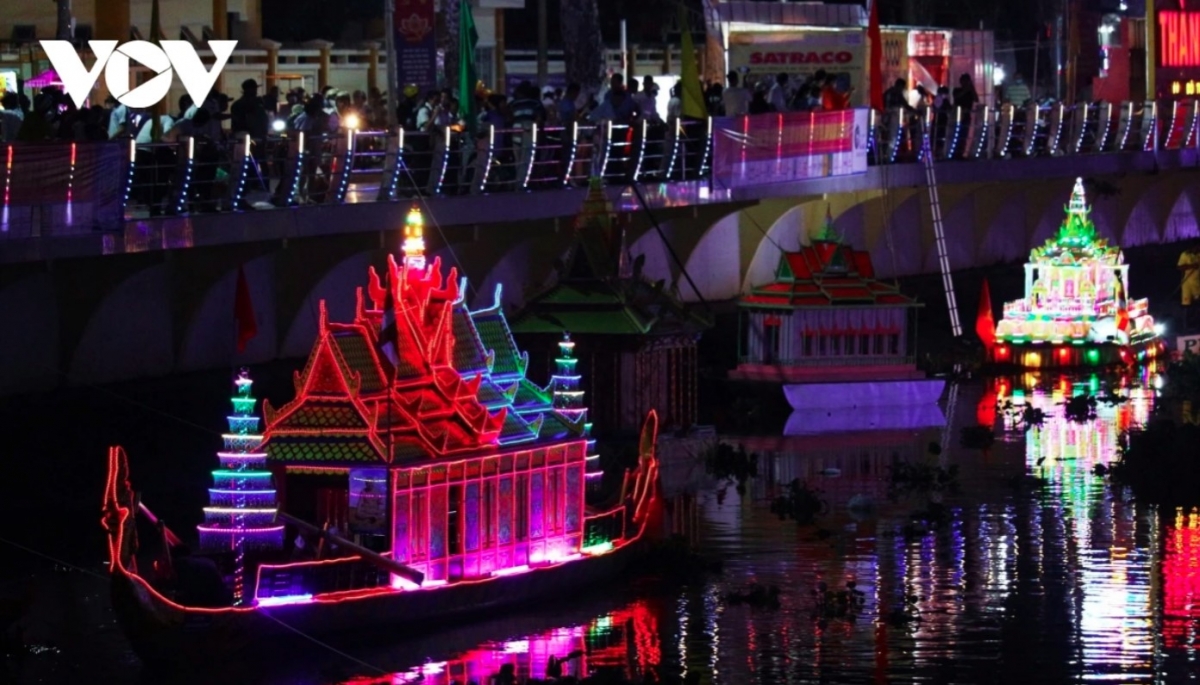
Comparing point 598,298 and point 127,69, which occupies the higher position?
point 127,69

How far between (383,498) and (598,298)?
27.7 feet

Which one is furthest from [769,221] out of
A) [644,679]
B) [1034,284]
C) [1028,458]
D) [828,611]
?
[644,679]

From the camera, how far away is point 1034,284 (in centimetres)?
3728

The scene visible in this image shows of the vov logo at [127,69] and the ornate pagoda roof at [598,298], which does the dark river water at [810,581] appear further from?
the vov logo at [127,69]

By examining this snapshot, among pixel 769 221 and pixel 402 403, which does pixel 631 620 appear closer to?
pixel 402 403

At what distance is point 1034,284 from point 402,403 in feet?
64.1

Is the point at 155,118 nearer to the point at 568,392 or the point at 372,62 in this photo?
the point at 568,392

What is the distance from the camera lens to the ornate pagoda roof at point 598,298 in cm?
2681

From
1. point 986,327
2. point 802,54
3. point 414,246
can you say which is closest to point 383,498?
point 414,246

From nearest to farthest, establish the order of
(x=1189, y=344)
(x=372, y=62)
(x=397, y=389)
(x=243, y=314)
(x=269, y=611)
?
1. (x=269, y=611)
2. (x=397, y=389)
3. (x=243, y=314)
4. (x=1189, y=344)
5. (x=372, y=62)

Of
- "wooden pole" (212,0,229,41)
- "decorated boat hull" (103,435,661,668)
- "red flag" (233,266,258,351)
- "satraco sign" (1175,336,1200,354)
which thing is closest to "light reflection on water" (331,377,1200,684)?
"decorated boat hull" (103,435,661,668)

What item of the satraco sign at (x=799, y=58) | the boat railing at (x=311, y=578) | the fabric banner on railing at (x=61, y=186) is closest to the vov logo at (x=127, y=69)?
the fabric banner on railing at (x=61, y=186)

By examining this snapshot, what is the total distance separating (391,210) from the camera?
92.6 feet

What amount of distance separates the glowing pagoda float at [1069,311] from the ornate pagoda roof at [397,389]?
715 inches
